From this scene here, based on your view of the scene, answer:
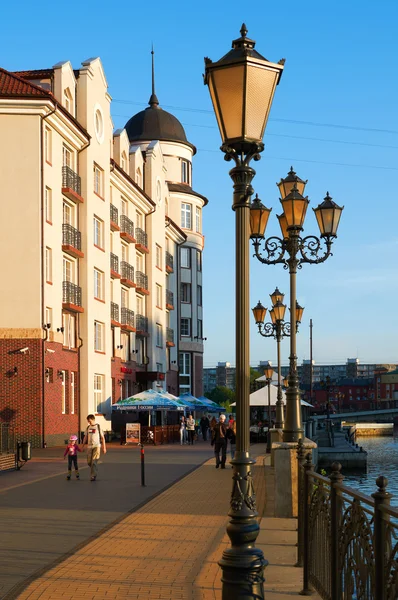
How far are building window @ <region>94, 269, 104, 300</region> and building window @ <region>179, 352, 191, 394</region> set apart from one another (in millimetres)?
27358

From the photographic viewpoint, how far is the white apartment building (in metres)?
37.2

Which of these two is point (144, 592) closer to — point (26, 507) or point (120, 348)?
point (26, 507)

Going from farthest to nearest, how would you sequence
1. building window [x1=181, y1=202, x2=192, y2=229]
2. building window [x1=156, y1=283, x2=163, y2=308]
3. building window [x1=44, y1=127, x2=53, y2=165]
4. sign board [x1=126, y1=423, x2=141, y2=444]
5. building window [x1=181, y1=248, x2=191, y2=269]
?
building window [x1=181, y1=248, x2=191, y2=269], building window [x1=181, y1=202, x2=192, y2=229], building window [x1=156, y1=283, x2=163, y2=308], sign board [x1=126, y1=423, x2=141, y2=444], building window [x1=44, y1=127, x2=53, y2=165]

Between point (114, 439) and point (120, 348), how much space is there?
18.2 ft

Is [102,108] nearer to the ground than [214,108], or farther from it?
farther from it

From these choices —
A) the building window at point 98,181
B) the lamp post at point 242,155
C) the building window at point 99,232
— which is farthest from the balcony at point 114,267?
the lamp post at point 242,155

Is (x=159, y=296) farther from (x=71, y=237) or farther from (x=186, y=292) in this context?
(x=71, y=237)

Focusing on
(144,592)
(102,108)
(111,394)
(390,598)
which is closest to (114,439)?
(111,394)

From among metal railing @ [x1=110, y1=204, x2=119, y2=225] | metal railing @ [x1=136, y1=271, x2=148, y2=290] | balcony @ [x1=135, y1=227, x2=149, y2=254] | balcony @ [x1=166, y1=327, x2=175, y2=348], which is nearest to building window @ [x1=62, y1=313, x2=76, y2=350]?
metal railing @ [x1=110, y1=204, x2=119, y2=225]

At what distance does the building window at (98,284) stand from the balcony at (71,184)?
502 centimetres

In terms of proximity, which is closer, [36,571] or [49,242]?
[36,571]

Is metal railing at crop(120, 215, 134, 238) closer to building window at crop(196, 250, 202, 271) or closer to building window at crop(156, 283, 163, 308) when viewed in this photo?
building window at crop(156, 283, 163, 308)

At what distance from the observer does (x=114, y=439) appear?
4903 centimetres

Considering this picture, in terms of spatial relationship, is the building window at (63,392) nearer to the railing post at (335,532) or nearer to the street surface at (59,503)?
the street surface at (59,503)
